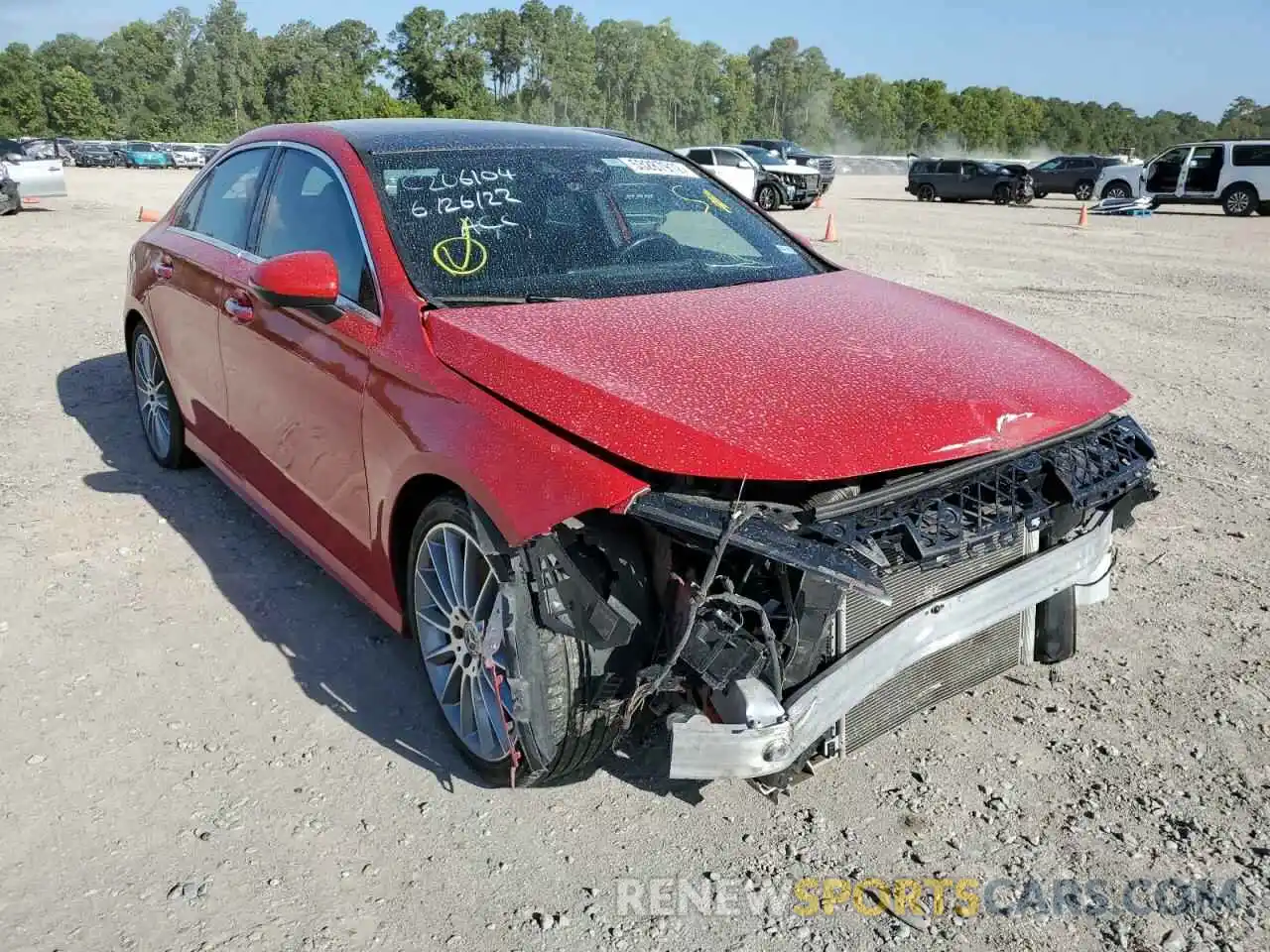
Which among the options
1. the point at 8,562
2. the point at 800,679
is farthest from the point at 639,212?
the point at 8,562

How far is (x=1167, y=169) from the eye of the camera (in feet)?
86.2

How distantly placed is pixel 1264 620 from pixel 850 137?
111615mm

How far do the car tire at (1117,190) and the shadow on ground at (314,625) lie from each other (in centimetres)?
2786

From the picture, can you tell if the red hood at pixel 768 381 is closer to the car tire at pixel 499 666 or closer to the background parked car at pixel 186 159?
the car tire at pixel 499 666

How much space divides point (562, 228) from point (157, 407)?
117 inches

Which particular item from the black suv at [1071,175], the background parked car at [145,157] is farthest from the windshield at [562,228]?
the background parked car at [145,157]

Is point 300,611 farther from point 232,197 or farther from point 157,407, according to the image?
point 157,407

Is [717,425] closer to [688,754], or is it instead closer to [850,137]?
[688,754]

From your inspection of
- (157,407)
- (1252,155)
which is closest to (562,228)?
(157,407)

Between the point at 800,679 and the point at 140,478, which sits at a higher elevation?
the point at 800,679

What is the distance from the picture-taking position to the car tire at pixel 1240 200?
991 inches

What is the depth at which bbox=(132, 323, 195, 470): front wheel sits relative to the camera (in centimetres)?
538

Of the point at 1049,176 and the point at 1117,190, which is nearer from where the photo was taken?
the point at 1117,190

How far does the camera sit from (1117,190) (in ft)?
93.7
